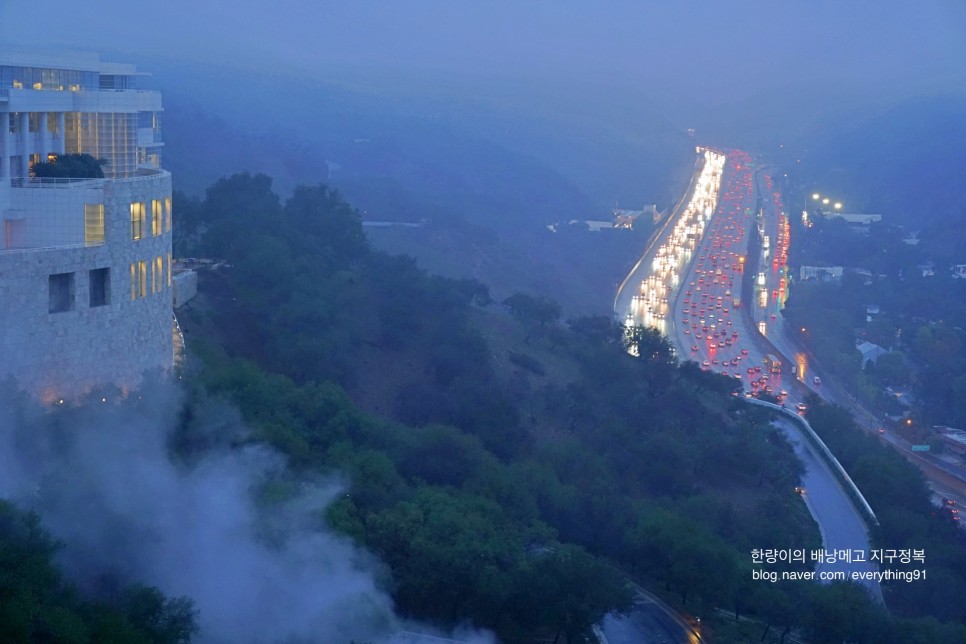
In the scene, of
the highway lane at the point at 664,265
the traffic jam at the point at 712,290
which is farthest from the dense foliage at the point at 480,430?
the highway lane at the point at 664,265

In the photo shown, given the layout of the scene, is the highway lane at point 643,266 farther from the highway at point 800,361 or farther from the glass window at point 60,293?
the glass window at point 60,293

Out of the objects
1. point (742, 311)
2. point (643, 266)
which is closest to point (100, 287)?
point (742, 311)

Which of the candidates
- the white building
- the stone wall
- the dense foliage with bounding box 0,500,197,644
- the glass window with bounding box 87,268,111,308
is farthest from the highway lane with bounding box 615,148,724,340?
the dense foliage with bounding box 0,500,197,644

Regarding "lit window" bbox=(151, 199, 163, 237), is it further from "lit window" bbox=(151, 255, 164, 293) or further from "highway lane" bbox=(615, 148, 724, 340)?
"highway lane" bbox=(615, 148, 724, 340)

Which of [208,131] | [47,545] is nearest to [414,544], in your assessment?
[47,545]

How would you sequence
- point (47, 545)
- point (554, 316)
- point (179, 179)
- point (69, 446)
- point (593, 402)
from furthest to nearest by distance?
point (179, 179) → point (554, 316) → point (593, 402) → point (69, 446) → point (47, 545)

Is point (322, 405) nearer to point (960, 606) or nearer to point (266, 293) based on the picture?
point (266, 293)

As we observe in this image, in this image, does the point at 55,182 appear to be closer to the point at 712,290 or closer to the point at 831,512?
the point at 831,512
